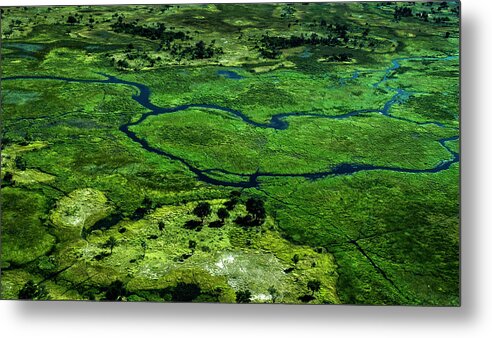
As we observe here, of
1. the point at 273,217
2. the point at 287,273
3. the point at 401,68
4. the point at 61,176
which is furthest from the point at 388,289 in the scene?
the point at 61,176

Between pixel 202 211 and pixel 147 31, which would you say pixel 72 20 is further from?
pixel 202 211

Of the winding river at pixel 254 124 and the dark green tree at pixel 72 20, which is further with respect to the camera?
the dark green tree at pixel 72 20

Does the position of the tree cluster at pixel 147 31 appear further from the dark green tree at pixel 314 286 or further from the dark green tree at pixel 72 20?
the dark green tree at pixel 314 286

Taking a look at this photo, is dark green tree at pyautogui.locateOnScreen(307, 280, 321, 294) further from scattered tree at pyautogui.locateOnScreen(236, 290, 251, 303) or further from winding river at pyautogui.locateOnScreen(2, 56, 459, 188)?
winding river at pyautogui.locateOnScreen(2, 56, 459, 188)

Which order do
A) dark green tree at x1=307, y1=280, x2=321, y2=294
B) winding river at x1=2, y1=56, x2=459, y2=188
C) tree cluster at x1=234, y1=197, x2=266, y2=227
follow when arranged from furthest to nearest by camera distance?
winding river at x1=2, y1=56, x2=459, y2=188 < tree cluster at x1=234, y1=197, x2=266, y2=227 < dark green tree at x1=307, y1=280, x2=321, y2=294

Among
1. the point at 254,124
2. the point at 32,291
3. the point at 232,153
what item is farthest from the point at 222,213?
the point at 32,291

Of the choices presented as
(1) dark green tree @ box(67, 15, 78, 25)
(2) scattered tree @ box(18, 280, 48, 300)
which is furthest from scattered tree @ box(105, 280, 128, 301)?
(1) dark green tree @ box(67, 15, 78, 25)

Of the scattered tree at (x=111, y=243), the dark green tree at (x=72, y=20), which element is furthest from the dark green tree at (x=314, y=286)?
the dark green tree at (x=72, y=20)
